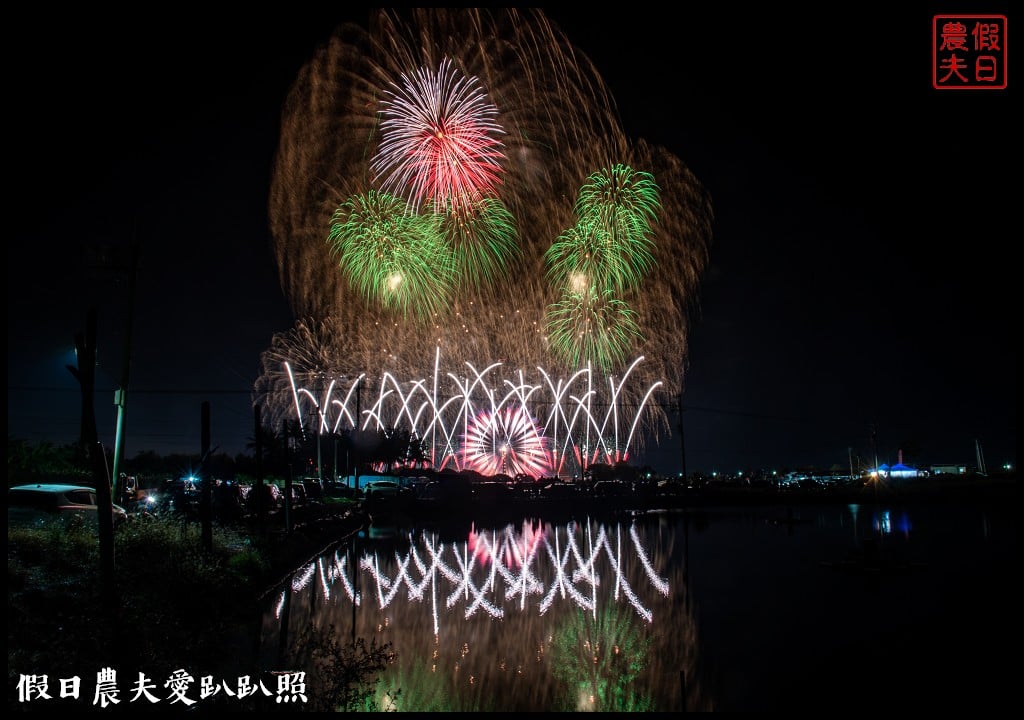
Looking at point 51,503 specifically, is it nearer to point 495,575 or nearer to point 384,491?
point 495,575

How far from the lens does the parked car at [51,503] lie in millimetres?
17250

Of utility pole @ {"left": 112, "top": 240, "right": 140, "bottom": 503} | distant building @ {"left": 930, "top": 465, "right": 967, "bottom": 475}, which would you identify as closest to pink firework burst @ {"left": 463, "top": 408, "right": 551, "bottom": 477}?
utility pole @ {"left": 112, "top": 240, "right": 140, "bottom": 503}

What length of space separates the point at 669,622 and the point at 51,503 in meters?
15.8

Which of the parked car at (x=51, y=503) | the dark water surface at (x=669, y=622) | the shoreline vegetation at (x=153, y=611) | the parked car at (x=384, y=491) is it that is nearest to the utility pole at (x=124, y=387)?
the parked car at (x=51, y=503)

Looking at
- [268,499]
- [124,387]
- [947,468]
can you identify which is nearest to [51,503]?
[124,387]

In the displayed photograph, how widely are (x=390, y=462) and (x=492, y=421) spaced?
15802 mm

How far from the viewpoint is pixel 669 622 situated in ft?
48.2

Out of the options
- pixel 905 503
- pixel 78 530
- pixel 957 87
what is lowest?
pixel 905 503

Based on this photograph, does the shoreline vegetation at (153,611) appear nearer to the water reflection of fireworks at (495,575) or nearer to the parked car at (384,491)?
the water reflection of fireworks at (495,575)

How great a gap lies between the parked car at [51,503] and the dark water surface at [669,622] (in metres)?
5.83

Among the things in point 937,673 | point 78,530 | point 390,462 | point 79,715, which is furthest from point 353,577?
point 390,462

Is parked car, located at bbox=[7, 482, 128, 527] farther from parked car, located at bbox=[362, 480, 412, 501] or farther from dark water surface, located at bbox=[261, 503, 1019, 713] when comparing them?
parked car, located at bbox=[362, 480, 412, 501]

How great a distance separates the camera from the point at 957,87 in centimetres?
1334

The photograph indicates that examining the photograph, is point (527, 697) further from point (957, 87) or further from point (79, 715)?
point (957, 87)
